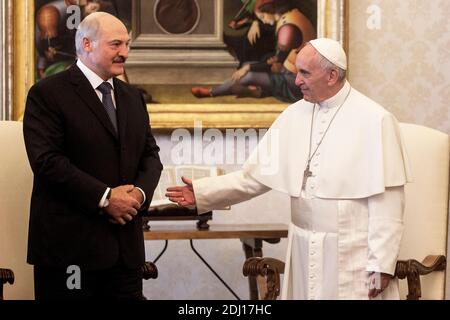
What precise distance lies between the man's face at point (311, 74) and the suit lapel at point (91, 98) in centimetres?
88

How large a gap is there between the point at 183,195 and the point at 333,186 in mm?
716

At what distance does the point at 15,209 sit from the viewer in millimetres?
4129

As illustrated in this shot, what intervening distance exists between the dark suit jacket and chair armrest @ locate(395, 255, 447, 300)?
113 centimetres

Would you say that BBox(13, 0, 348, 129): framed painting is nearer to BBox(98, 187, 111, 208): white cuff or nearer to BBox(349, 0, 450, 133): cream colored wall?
BBox(349, 0, 450, 133): cream colored wall

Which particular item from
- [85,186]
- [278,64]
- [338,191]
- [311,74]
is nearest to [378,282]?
[338,191]

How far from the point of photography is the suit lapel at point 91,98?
140 inches

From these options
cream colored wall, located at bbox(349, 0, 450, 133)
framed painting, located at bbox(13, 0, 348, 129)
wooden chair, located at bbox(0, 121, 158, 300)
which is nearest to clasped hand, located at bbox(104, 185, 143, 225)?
wooden chair, located at bbox(0, 121, 158, 300)

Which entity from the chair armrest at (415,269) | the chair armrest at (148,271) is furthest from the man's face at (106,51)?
the chair armrest at (415,269)

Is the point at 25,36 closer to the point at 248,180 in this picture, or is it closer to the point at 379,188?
the point at 248,180

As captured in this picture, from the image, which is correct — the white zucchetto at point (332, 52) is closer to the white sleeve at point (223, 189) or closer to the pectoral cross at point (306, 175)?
the pectoral cross at point (306, 175)

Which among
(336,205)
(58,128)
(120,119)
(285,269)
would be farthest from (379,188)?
(58,128)

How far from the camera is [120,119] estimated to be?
363 centimetres

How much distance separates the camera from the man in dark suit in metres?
3.46

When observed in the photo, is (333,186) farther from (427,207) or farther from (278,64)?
(278,64)
